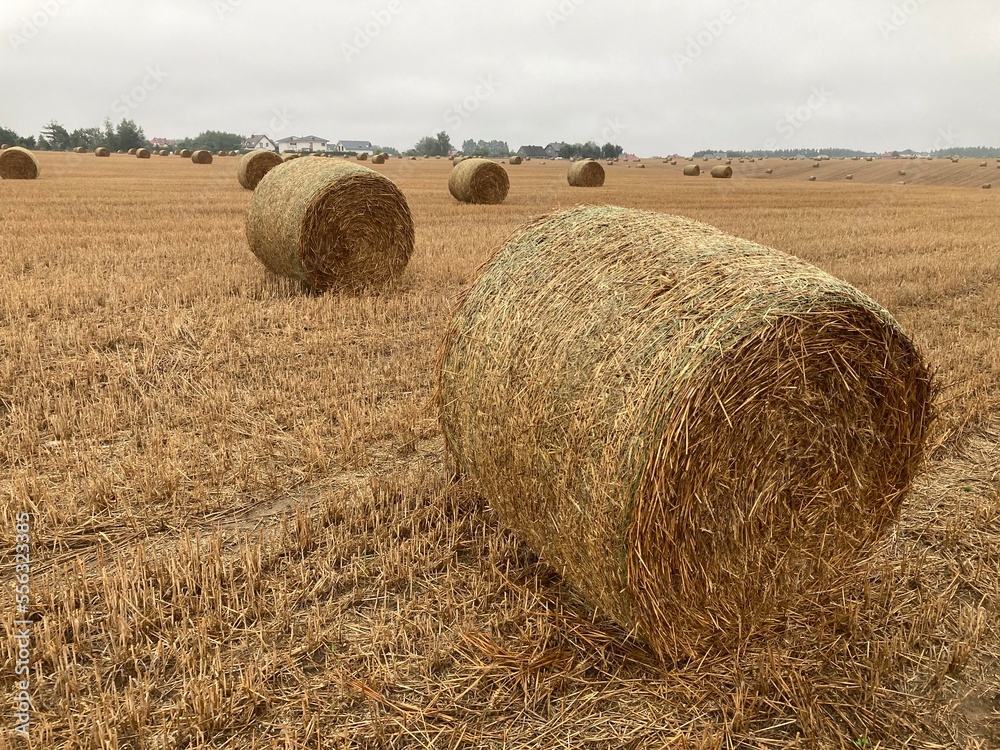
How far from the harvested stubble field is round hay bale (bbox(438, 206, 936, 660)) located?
1.00 ft

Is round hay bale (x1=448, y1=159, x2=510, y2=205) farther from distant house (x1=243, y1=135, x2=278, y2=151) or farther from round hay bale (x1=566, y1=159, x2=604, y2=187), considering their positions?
distant house (x1=243, y1=135, x2=278, y2=151)

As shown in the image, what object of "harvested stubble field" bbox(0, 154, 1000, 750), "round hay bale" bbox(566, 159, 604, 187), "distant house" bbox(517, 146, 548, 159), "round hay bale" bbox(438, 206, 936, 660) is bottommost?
"harvested stubble field" bbox(0, 154, 1000, 750)

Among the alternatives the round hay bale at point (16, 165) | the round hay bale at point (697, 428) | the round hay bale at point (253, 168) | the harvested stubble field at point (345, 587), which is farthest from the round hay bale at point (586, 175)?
the round hay bale at point (697, 428)

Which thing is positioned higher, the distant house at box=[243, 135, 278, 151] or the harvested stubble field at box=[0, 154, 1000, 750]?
the distant house at box=[243, 135, 278, 151]

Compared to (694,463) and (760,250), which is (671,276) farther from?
(694,463)

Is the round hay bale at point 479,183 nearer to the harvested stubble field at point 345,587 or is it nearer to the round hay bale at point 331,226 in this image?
the round hay bale at point 331,226

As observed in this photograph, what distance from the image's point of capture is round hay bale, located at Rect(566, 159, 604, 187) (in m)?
30.4

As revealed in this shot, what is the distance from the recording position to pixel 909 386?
3.28 metres

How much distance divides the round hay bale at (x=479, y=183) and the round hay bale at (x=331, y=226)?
430 inches

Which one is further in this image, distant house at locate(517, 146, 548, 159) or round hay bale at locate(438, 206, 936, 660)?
distant house at locate(517, 146, 548, 159)

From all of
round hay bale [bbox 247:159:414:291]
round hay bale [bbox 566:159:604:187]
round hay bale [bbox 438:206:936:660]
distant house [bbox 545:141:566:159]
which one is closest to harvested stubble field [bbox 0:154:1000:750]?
round hay bale [bbox 438:206:936:660]

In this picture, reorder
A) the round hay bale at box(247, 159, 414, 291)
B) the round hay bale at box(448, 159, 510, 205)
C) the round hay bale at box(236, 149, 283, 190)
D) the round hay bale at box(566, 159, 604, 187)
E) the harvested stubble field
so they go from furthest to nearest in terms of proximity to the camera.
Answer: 1. the round hay bale at box(566, 159, 604, 187)
2. the round hay bale at box(236, 149, 283, 190)
3. the round hay bale at box(448, 159, 510, 205)
4. the round hay bale at box(247, 159, 414, 291)
5. the harvested stubble field

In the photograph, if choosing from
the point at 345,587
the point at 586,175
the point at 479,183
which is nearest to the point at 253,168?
the point at 479,183

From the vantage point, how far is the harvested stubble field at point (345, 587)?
2.73m
